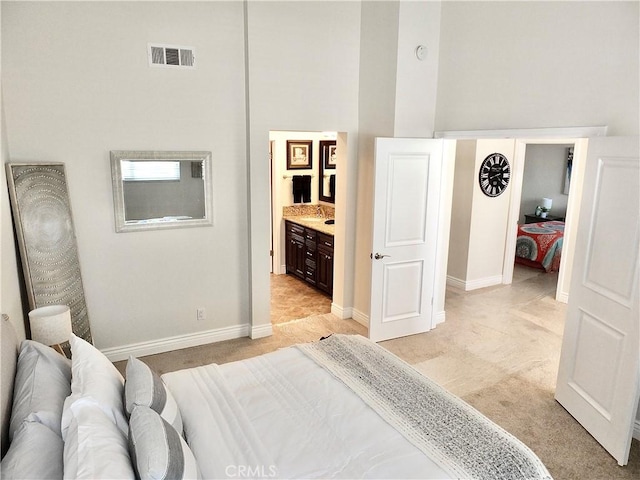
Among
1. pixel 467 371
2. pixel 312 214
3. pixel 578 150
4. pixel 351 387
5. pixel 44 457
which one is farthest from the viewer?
pixel 312 214

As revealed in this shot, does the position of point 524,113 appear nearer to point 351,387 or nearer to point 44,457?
point 351,387

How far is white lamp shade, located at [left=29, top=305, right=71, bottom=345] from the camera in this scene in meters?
2.82

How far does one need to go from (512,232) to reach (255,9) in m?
4.63

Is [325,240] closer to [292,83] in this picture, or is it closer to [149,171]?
[292,83]

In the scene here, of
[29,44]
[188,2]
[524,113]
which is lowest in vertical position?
[524,113]

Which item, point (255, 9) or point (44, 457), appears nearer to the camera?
point (44, 457)

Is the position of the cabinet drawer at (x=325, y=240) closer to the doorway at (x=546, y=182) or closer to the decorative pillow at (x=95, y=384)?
the decorative pillow at (x=95, y=384)

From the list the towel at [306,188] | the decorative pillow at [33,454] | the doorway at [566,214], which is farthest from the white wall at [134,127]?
the doorway at [566,214]

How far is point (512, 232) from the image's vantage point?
6.42 meters

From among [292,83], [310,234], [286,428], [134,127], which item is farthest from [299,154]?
[286,428]

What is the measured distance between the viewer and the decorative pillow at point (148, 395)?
186cm

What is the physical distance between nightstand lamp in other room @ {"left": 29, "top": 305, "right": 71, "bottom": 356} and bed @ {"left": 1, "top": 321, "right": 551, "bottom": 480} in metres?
0.58

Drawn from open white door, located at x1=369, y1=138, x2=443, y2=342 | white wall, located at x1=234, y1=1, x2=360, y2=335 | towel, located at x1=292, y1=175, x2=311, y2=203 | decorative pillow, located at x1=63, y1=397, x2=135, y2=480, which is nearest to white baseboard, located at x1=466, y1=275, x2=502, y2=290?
open white door, located at x1=369, y1=138, x2=443, y2=342

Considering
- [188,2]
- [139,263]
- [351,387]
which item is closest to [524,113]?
[351,387]
